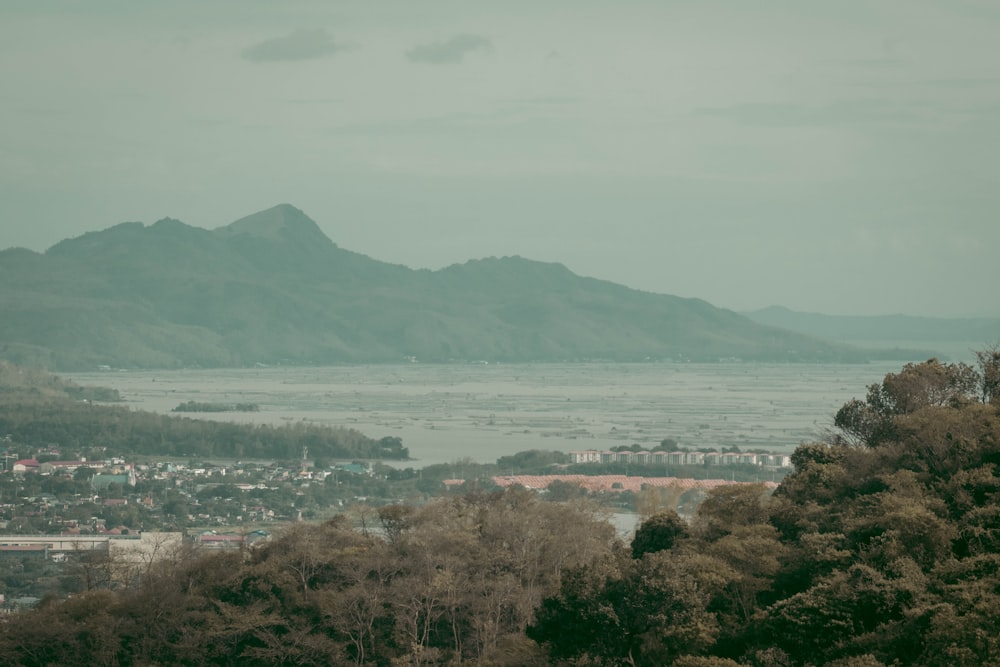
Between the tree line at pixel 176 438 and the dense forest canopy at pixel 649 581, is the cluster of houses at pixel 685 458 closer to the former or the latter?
the tree line at pixel 176 438

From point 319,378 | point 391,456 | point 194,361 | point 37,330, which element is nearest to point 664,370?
point 319,378

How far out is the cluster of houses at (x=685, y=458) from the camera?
59844mm

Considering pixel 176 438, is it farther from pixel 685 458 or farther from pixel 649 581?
pixel 649 581

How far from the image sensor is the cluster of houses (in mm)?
59844

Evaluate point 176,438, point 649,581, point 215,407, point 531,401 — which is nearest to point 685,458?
point 176,438

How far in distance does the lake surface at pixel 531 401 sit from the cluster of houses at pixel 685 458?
306 cm

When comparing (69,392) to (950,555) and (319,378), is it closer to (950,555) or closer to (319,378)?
(319,378)

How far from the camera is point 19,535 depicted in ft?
145

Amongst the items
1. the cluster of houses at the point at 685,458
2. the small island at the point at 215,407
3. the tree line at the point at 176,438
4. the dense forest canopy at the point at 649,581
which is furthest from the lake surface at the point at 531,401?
the dense forest canopy at the point at 649,581

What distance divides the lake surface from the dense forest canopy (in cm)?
2942

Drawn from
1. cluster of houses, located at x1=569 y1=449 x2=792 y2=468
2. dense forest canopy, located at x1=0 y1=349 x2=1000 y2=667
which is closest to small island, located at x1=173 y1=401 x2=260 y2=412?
cluster of houses, located at x1=569 y1=449 x2=792 y2=468

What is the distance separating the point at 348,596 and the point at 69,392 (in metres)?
79.6

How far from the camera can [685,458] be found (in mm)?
61125

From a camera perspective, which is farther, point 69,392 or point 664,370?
point 664,370
